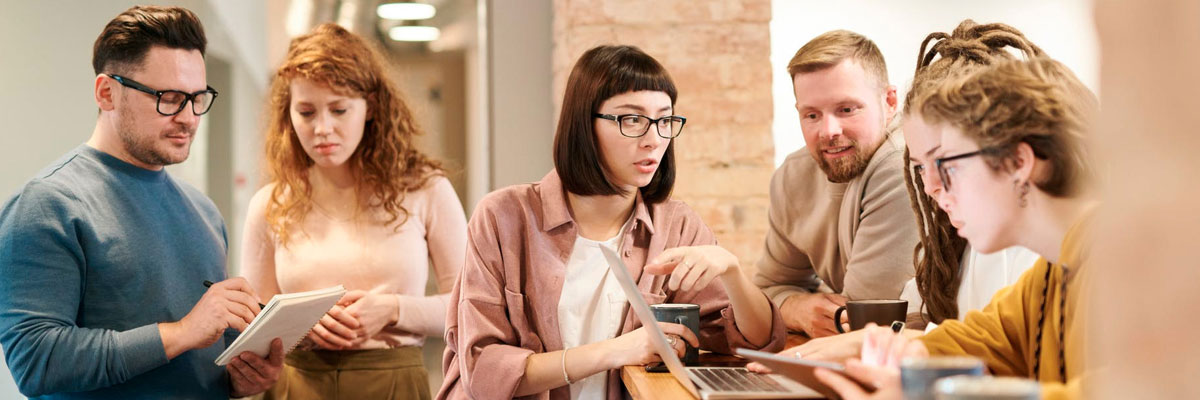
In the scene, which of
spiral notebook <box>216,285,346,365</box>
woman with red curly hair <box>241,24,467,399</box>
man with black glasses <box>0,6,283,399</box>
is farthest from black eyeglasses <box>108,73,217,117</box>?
spiral notebook <box>216,285,346,365</box>

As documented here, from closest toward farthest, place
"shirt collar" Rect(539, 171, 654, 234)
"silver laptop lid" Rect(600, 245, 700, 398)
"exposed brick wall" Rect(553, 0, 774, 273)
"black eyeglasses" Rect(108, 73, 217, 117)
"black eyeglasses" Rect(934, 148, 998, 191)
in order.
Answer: "black eyeglasses" Rect(934, 148, 998, 191) → "silver laptop lid" Rect(600, 245, 700, 398) → "shirt collar" Rect(539, 171, 654, 234) → "black eyeglasses" Rect(108, 73, 217, 117) → "exposed brick wall" Rect(553, 0, 774, 273)

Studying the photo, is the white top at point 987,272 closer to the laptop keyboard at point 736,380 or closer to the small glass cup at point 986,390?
the laptop keyboard at point 736,380

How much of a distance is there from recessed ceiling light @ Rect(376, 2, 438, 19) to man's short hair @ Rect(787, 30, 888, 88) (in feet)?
6.63

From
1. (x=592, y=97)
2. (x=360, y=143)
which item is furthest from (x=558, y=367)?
(x=360, y=143)

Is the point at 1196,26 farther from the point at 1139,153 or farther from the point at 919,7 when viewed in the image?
the point at 919,7

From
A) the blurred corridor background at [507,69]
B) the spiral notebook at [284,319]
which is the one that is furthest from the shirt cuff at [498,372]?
the blurred corridor background at [507,69]

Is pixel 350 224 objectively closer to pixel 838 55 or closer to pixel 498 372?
pixel 498 372

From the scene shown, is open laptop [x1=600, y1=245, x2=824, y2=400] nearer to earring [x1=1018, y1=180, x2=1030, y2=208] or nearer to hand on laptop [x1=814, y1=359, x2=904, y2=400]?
hand on laptop [x1=814, y1=359, x2=904, y2=400]

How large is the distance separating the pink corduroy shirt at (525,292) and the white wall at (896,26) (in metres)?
1.42

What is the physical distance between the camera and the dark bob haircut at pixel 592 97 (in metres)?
2.05

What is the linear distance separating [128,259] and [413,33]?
6.98 ft

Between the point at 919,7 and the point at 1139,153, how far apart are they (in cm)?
325

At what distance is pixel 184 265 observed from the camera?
2.27 meters

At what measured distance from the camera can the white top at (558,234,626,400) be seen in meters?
1.97
